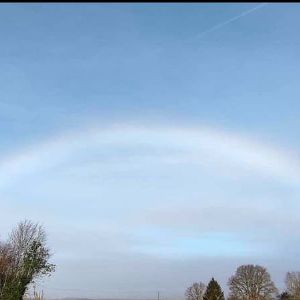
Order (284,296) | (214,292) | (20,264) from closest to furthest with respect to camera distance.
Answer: (20,264)
(214,292)
(284,296)

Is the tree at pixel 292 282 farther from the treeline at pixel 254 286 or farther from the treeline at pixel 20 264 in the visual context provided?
the treeline at pixel 20 264

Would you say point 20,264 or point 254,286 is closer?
point 20,264

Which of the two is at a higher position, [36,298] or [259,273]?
[259,273]

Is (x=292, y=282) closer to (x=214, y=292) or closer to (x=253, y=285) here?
(x=253, y=285)

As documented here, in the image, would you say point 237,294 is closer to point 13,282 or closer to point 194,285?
point 194,285

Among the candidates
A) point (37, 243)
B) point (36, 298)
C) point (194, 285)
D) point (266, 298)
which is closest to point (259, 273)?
point (266, 298)

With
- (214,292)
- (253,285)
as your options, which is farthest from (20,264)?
(253,285)

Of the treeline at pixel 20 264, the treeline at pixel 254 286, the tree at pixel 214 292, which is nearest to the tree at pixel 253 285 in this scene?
the treeline at pixel 254 286

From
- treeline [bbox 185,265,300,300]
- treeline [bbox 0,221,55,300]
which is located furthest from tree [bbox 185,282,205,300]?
treeline [bbox 0,221,55,300]
